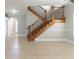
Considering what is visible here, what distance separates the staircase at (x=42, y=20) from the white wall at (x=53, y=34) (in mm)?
276

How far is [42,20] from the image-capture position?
43.8 feet

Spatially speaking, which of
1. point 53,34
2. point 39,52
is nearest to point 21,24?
point 53,34

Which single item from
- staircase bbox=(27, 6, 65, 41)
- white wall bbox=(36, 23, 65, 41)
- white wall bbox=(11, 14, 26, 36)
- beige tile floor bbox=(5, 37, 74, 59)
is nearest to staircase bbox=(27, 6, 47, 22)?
staircase bbox=(27, 6, 65, 41)

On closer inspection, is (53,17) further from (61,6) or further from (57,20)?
(61,6)

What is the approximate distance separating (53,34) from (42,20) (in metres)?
1.89

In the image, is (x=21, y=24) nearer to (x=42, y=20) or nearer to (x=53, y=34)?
(x=42, y=20)

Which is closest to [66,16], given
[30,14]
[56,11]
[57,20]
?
[57,20]

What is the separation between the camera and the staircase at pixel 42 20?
11.9m

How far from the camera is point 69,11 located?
11.0 metres

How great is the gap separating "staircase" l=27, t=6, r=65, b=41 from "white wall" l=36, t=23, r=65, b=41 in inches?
10.9

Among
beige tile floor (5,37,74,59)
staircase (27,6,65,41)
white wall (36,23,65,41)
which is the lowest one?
beige tile floor (5,37,74,59)

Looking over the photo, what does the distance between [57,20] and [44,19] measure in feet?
5.43

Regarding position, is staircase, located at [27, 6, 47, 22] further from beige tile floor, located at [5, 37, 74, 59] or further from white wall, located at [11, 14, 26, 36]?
beige tile floor, located at [5, 37, 74, 59]

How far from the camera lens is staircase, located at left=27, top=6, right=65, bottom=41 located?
1195 cm
